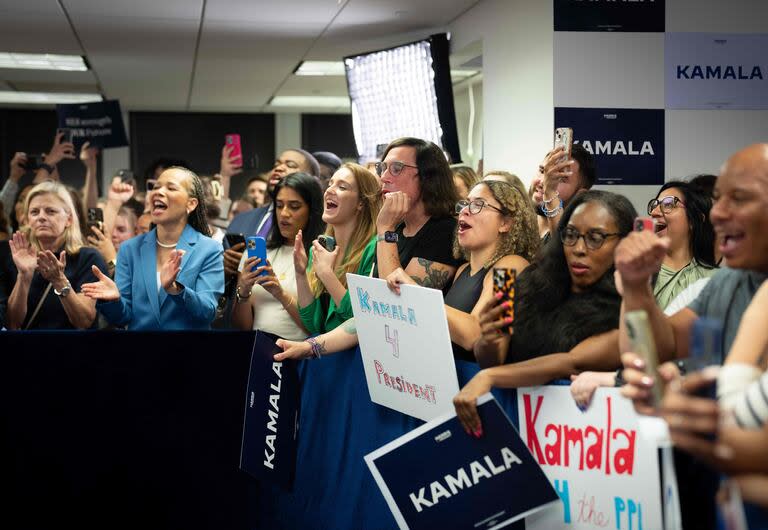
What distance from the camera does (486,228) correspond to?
10.7 ft

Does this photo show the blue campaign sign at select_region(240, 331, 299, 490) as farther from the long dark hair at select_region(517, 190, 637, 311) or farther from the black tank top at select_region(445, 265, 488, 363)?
the long dark hair at select_region(517, 190, 637, 311)

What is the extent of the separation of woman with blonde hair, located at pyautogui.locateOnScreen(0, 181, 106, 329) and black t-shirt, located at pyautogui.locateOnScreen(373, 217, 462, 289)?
1.41 m

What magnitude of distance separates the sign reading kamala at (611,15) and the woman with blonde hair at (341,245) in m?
2.21

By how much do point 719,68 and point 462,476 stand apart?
12.5 feet

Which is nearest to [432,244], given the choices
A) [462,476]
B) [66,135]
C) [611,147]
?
[462,476]

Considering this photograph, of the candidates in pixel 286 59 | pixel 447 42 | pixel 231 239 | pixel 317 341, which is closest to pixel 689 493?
pixel 317 341

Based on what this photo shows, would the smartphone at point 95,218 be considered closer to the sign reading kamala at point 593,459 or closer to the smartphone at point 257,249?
the smartphone at point 257,249

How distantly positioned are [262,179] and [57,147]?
165 centimetres

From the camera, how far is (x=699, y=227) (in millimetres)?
3799

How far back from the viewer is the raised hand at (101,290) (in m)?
3.96

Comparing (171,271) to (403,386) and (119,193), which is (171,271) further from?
(119,193)

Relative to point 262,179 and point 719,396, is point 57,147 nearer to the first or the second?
point 262,179

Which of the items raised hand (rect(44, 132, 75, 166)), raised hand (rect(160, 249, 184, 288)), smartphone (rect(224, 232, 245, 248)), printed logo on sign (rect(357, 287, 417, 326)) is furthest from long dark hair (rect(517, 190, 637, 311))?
raised hand (rect(44, 132, 75, 166))

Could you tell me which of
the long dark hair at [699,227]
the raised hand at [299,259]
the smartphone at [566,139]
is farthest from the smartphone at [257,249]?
the long dark hair at [699,227]
